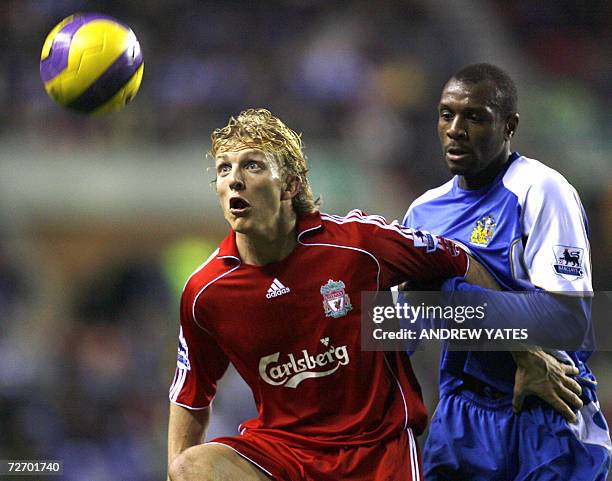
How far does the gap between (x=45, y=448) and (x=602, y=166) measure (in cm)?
587

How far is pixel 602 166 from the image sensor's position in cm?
980

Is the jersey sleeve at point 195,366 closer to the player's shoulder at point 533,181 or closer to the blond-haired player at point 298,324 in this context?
the blond-haired player at point 298,324

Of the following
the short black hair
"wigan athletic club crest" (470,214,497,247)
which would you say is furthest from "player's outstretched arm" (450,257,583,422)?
the short black hair

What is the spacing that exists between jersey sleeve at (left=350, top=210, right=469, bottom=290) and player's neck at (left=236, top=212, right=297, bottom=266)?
0.29 meters

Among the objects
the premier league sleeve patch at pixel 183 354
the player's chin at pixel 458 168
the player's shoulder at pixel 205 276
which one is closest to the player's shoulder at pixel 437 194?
the player's chin at pixel 458 168

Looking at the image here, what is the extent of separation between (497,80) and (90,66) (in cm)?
171

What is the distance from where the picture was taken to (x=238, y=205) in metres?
3.62

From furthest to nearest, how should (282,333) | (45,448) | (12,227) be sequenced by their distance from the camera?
(12,227) → (45,448) → (282,333)

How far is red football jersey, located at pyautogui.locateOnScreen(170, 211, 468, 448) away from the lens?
364 cm

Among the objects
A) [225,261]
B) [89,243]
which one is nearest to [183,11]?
[89,243]

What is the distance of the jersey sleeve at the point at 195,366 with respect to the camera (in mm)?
3729

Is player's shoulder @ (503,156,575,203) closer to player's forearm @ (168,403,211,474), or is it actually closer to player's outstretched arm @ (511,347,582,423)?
player's outstretched arm @ (511,347,582,423)

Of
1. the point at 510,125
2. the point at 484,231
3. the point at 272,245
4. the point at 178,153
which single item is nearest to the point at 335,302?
the point at 272,245

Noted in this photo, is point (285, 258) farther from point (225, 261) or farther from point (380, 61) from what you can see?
point (380, 61)
